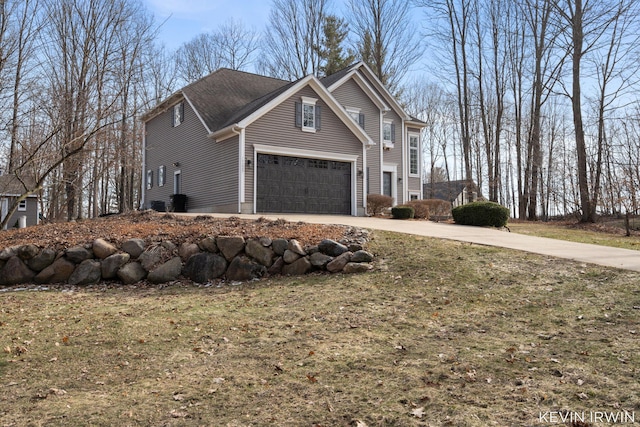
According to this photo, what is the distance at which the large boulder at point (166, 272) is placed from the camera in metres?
9.03

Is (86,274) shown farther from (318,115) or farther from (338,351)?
(318,115)

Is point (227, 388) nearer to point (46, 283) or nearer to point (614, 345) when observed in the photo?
point (614, 345)

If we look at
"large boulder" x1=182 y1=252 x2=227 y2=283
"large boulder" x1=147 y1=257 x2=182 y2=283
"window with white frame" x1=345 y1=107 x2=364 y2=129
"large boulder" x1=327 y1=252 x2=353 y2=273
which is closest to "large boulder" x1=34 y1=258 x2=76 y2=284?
"large boulder" x1=147 y1=257 x2=182 y2=283

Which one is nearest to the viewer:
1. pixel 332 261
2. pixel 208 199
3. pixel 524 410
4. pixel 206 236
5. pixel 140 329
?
pixel 524 410

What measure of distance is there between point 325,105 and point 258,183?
4.69 m

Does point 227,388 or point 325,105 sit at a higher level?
point 325,105

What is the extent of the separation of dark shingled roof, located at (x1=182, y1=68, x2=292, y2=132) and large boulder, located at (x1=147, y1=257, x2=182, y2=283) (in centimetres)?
973

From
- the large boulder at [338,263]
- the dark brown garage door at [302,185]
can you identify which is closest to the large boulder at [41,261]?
the large boulder at [338,263]

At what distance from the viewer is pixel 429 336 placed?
17.5 ft

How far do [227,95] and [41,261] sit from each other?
47.3ft

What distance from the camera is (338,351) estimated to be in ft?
16.4

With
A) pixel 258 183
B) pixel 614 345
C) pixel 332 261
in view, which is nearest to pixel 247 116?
pixel 258 183

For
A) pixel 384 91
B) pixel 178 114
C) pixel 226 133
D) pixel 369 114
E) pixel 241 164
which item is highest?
pixel 384 91

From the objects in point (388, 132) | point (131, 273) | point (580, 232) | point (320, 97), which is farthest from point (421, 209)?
point (131, 273)
